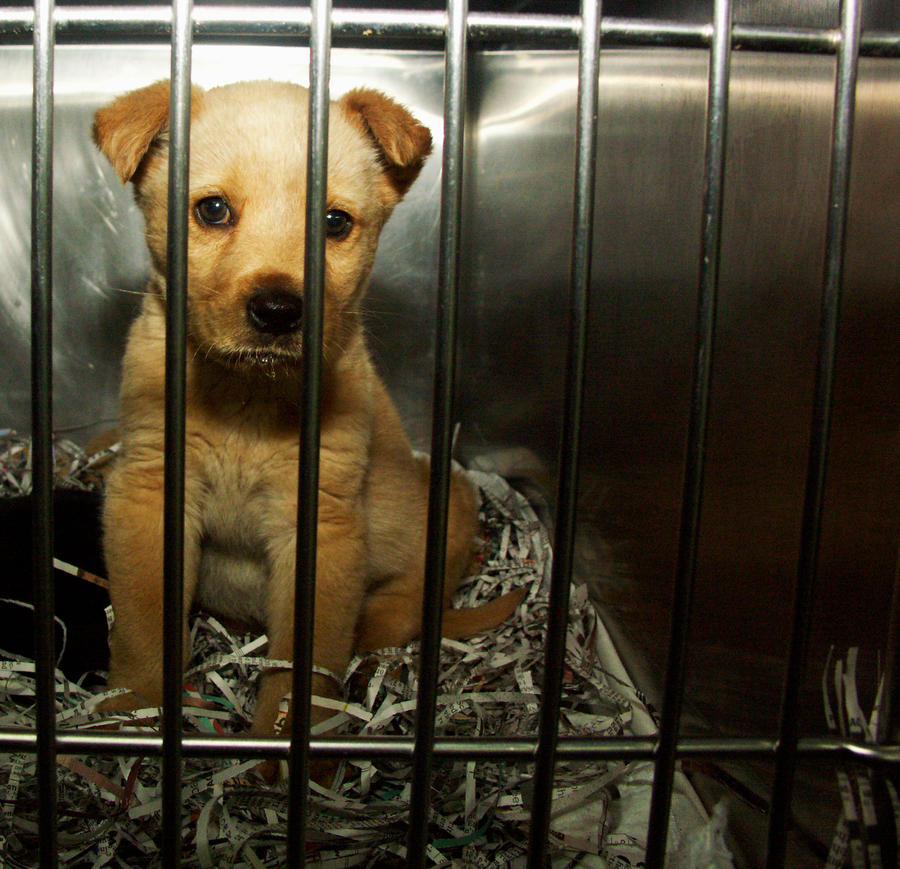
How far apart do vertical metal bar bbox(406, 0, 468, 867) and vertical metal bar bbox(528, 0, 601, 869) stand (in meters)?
0.12

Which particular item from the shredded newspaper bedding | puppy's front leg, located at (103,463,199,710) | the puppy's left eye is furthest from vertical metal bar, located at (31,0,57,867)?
the puppy's left eye

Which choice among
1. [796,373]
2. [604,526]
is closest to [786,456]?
[796,373]

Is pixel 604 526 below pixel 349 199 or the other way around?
below

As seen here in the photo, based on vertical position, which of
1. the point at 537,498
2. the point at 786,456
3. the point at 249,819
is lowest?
the point at 249,819

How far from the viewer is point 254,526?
5.92 feet

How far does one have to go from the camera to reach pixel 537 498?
255 centimetres

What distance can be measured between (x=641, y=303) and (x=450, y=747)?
45.8 inches

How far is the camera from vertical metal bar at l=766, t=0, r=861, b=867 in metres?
0.83

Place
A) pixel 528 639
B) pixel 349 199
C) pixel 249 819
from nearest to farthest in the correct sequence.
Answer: pixel 249 819 < pixel 349 199 < pixel 528 639

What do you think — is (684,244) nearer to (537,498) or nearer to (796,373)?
(796,373)

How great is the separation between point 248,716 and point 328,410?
0.65 m

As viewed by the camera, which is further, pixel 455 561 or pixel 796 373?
pixel 455 561

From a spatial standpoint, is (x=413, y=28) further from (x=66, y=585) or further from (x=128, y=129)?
(x=66, y=585)

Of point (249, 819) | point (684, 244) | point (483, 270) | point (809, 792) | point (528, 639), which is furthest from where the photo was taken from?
point (483, 270)
